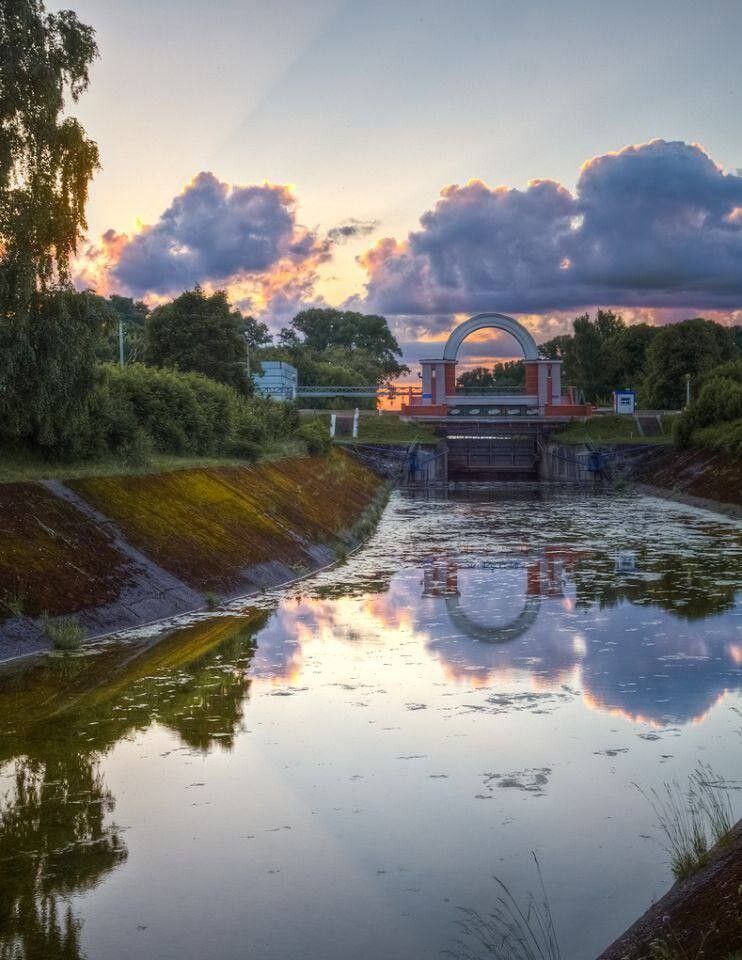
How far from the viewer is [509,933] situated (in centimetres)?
672

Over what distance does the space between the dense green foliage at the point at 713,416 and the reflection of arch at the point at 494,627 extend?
33.5 metres

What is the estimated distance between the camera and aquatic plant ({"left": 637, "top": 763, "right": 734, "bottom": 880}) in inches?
292

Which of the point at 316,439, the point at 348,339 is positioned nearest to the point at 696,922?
the point at 316,439

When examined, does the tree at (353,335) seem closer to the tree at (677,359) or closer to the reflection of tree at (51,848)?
the tree at (677,359)

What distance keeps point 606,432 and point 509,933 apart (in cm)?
6684

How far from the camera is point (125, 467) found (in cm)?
2497

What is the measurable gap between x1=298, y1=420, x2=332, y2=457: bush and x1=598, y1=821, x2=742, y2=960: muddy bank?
42080 mm

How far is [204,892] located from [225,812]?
1.55 m

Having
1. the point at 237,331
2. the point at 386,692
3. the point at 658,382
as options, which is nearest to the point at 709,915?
the point at 386,692

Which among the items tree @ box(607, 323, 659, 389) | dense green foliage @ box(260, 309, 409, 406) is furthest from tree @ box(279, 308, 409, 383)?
tree @ box(607, 323, 659, 389)

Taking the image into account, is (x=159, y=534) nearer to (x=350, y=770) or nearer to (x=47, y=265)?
(x=47, y=265)

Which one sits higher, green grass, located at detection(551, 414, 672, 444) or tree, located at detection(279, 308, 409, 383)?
tree, located at detection(279, 308, 409, 383)

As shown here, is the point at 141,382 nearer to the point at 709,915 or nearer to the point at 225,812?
the point at 225,812

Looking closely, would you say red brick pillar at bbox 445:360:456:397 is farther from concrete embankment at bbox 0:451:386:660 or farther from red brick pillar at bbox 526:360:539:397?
concrete embankment at bbox 0:451:386:660
